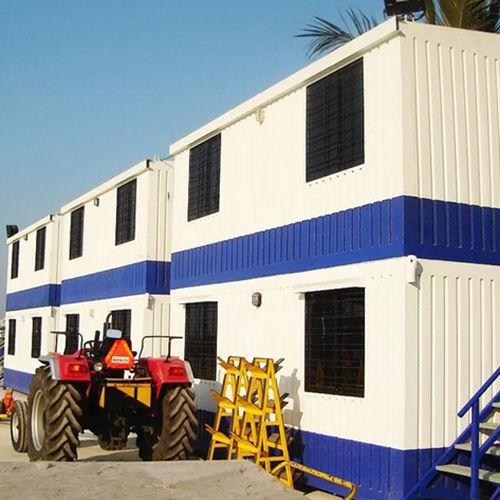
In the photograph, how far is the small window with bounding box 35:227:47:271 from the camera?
2617 centimetres

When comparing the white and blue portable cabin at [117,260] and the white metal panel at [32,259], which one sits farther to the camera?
the white metal panel at [32,259]

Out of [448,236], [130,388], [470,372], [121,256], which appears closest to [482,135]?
[448,236]

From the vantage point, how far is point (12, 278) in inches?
1212

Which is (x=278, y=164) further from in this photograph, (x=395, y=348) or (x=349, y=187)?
(x=395, y=348)

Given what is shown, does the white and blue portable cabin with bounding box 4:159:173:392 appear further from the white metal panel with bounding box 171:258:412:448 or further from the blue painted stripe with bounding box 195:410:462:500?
the blue painted stripe with bounding box 195:410:462:500

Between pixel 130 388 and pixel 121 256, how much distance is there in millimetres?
7393

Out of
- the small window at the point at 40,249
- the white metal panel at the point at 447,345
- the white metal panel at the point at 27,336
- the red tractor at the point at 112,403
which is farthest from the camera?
Answer: the small window at the point at 40,249

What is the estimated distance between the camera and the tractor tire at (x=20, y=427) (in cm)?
1364

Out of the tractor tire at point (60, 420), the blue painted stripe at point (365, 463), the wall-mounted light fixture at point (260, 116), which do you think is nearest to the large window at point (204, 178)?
the wall-mounted light fixture at point (260, 116)

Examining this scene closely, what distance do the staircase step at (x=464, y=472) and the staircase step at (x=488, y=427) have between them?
1.55 feet

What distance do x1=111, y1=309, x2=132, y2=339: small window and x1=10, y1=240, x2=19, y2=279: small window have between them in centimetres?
1234

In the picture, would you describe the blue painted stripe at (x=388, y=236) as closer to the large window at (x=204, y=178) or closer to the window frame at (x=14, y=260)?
the large window at (x=204, y=178)

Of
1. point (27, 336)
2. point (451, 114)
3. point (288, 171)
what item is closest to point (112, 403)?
point (288, 171)

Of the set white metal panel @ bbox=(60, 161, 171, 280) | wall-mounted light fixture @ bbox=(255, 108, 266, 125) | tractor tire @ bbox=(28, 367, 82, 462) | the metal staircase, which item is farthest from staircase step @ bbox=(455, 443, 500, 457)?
white metal panel @ bbox=(60, 161, 171, 280)
